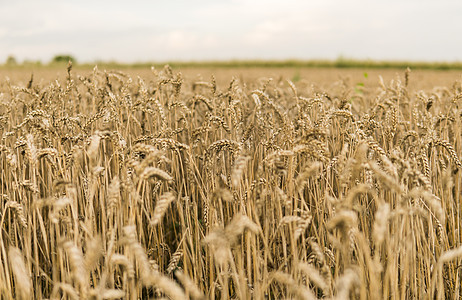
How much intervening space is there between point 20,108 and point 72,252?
11.1 feet

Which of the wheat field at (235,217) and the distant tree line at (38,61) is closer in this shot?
the wheat field at (235,217)

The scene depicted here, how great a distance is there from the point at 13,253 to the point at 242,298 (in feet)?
2.35

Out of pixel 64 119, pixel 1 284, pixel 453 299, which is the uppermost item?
pixel 64 119

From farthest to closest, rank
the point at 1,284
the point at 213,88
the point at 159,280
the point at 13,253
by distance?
the point at 213,88 → the point at 1,284 → the point at 13,253 → the point at 159,280

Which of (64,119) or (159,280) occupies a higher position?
(64,119)

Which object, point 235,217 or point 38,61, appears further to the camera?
point 38,61

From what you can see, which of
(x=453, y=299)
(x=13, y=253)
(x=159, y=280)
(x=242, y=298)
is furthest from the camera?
(x=453, y=299)

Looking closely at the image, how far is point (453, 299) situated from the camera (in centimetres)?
235

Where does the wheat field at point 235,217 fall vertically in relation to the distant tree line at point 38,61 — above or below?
below

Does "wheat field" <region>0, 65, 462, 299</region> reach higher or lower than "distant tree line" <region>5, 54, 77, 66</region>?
lower

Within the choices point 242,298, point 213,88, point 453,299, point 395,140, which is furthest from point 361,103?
point 242,298

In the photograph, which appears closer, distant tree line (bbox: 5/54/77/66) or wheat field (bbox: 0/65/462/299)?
wheat field (bbox: 0/65/462/299)

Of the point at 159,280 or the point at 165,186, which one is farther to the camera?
the point at 165,186

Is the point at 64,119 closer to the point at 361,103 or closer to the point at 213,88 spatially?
the point at 213,88
